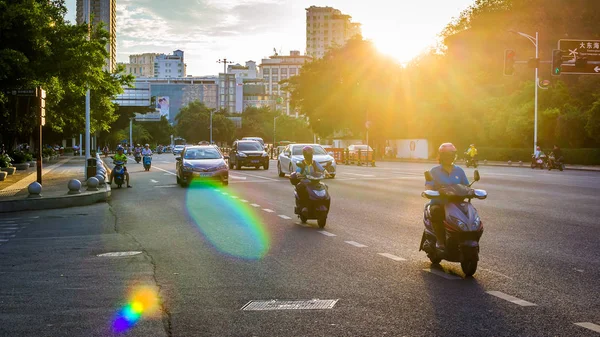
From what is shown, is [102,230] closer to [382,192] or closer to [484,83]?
[382,192]

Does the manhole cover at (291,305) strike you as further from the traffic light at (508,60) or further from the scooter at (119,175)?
the traffic light at (508,60)

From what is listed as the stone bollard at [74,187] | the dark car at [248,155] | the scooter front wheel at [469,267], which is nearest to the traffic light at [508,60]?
the dark car at [248,155]

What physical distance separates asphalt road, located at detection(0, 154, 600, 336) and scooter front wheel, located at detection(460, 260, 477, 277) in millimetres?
141

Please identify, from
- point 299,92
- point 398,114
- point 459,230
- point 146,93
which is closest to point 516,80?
point 398,114

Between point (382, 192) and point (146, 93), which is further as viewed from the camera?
point (146, 93)

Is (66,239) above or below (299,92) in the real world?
below

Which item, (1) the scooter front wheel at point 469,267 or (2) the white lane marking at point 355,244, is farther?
(2) the white lane marking at point 355,244

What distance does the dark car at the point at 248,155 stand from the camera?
132 feet

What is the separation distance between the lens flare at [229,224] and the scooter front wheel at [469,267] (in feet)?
9.16

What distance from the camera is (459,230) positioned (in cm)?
778

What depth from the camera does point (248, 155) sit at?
1580 inches

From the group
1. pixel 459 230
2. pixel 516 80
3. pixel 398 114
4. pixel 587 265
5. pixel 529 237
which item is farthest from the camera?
pixel 398 114

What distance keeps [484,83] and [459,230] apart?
59.7 m

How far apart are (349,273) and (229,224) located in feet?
18.9
